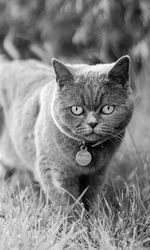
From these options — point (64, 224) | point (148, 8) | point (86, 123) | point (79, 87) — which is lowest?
point (64, 224)

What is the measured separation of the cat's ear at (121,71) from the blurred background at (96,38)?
76 centimetres

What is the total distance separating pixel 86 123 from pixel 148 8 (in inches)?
52.2

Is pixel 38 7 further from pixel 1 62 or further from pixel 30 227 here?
pixel 30 227

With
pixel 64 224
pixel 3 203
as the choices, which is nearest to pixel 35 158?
pixel 3 203

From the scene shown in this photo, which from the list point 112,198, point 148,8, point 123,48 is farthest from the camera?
point 123,48

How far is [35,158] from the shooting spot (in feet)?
10.7

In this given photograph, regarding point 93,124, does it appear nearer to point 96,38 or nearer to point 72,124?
point 72,124

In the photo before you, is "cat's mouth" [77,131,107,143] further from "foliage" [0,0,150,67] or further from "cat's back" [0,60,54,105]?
"foliage" [0,0,150,67]

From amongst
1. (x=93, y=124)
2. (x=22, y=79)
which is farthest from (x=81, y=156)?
(x=22, y=79)

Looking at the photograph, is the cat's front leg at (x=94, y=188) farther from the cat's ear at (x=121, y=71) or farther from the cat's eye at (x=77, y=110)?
the cat's ear at (x=121, y=71)

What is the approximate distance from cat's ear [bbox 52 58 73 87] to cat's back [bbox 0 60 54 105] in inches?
26.1

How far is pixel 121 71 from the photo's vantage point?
266 centimetres

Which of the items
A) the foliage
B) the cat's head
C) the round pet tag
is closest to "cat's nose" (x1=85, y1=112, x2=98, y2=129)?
the cat's head

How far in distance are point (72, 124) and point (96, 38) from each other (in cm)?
148
